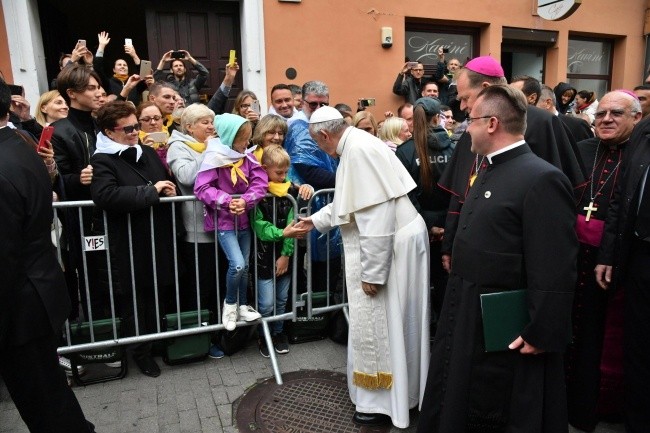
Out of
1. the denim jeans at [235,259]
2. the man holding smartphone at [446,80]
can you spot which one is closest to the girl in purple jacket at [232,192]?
the denim jeans at [235,259]

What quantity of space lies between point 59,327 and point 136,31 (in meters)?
10.9

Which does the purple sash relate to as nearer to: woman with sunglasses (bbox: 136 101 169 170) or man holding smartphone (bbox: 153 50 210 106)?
woman with sunglasses (bbox: 136 101 169 170)

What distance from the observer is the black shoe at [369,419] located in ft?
10.3

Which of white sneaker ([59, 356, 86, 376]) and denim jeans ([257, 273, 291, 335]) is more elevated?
denim jeans ([257, 273, 291, 335])

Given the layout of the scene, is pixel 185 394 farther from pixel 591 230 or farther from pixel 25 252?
pixel 591 230

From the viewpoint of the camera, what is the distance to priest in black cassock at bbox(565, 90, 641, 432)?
308 cm

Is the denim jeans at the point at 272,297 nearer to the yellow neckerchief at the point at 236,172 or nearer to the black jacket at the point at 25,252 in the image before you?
the yellow neckerchief at the point at 236,172

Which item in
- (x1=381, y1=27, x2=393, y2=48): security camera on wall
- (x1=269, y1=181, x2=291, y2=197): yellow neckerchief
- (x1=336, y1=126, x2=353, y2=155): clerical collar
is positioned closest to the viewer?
(x1=336, y1=126, x2=353, y2=155): clerical collar

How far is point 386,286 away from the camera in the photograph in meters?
3.02

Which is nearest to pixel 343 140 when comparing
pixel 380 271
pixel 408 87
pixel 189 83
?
pixel 380 271

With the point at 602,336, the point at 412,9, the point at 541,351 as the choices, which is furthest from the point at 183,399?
the point at 412,9

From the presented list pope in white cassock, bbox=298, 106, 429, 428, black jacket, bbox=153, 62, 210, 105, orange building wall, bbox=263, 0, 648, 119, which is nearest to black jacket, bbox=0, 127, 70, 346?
pope in white cassock, bbox=298, 106, 429, 428

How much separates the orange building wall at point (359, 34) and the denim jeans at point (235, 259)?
172 inches

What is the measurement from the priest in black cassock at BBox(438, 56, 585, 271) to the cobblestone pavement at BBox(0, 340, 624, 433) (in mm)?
1504
